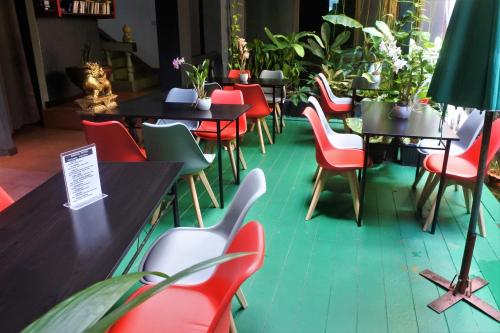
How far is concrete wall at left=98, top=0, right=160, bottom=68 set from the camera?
8.73 metres

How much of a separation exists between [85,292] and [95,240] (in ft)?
2.71

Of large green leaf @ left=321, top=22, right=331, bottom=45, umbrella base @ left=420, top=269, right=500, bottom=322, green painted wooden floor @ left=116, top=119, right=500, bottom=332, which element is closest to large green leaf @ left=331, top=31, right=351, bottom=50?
large green leaf @ left=321, top=22, right=331, bottom=45

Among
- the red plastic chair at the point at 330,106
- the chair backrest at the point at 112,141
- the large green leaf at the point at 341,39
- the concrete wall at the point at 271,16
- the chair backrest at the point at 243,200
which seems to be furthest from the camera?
the concrete wall at the point at 271,16

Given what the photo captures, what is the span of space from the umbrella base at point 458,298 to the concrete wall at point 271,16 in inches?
228

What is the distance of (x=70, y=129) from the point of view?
5.70 metres

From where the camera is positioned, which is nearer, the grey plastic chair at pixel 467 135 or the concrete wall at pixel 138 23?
the grey plastic chair at pixel 467 135

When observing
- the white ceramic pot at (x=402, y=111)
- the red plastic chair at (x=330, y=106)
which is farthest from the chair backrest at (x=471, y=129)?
the red plastic chair at (x=330, y=106)

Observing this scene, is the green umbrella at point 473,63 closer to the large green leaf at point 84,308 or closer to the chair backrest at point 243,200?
the chair backrest at point 243,200

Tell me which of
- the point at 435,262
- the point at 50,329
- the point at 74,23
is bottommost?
the point at 435,262

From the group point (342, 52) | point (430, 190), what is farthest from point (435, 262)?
point (342, 52)

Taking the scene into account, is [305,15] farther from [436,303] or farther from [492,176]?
[436,303]

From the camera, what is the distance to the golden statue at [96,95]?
341cm

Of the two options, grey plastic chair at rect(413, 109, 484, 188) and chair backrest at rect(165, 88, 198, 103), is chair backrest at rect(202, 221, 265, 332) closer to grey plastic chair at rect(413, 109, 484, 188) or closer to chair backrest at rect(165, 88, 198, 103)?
grey plastic chair at rect(413, 109, 484, 188)

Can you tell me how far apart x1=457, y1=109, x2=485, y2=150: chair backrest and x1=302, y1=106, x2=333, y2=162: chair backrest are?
1149 mm
